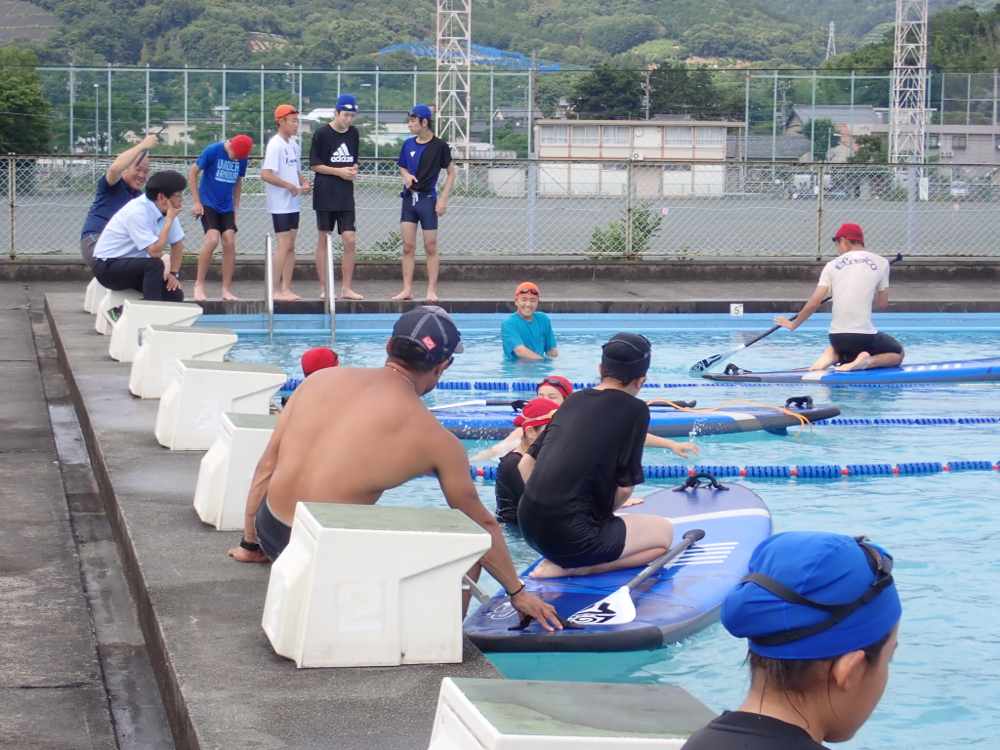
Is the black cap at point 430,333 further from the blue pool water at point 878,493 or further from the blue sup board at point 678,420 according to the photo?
the blue sup board at point 678,420

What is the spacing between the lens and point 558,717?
2.53m

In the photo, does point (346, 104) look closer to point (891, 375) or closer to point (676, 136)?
point (891, 375)

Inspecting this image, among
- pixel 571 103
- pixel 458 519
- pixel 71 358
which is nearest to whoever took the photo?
pixel 458 519

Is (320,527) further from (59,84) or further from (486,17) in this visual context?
(486,17)

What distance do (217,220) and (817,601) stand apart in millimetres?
10786

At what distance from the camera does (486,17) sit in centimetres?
10262

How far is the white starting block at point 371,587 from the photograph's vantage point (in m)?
3.33

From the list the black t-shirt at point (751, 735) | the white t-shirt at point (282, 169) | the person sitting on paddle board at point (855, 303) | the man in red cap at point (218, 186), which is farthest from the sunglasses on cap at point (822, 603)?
the white t-shirt at point (282, 169)

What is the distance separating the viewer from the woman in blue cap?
1.82 metres

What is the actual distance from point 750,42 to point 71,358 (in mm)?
101703

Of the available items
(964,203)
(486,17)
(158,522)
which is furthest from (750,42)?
(158,522)

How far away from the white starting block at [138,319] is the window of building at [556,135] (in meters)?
22.6

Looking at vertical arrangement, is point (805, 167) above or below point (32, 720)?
above

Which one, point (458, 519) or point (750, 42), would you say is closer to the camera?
point (458, 519)
